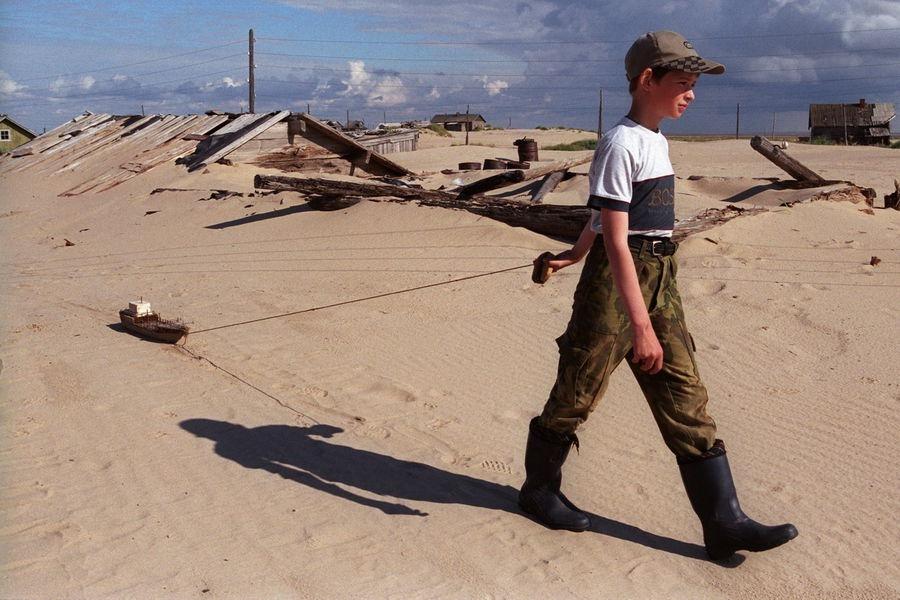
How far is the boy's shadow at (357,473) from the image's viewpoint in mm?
3969

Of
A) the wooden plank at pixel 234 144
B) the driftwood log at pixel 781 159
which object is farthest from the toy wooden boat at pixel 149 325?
the wooden plank at pixel 234 144

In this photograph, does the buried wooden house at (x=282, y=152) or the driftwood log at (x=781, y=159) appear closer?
the driftwood log at (x=781, y=159)

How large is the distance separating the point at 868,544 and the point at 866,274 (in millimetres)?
5246

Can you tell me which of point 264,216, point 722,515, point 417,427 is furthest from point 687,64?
point 264,216

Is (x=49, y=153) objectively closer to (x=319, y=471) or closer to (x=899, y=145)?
(x=319, y=471)

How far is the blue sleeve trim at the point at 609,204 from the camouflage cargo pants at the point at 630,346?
26 cm

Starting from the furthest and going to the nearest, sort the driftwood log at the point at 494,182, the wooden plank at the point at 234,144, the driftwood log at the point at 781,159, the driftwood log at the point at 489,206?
1. the wooden plank at the point at 234,144
2. the driftwood log at the point at 781,159
3. the driftwood log at the point at 494,182
4. the driftwood log at the point at 489,206

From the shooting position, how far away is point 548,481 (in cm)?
382

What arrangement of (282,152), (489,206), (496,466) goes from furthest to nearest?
(282,152) < (489,206) < (496,466)

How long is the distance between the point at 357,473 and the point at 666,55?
2.49 m

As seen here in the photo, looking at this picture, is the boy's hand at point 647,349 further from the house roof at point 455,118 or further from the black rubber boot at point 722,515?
the house roof at point 455,118

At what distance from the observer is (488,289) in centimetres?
829

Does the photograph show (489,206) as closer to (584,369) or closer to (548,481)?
(548,481)

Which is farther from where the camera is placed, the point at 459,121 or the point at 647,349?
the point at 459,121
